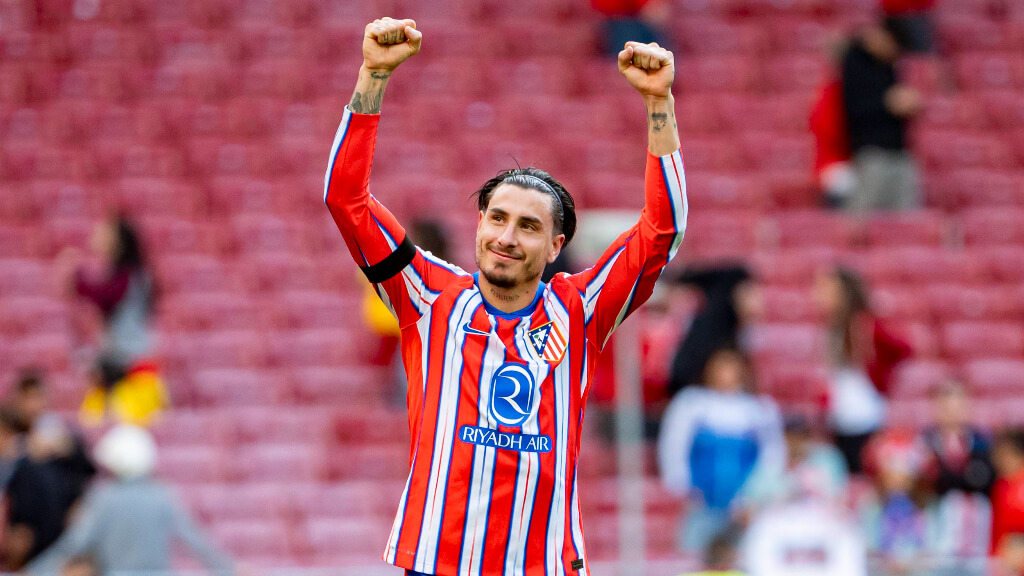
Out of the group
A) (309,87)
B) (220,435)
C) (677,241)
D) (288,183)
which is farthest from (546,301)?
(309,87)

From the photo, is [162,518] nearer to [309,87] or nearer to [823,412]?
[823,412]

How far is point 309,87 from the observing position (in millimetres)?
11109

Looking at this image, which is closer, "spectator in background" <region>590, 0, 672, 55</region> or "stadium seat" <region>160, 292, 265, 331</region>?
"stadium seat" <region>160, 292, 265, 331</region>

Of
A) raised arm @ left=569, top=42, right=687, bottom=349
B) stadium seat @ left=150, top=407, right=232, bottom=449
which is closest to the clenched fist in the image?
raised arm @ left=569, top=42, right=687, bottom=349

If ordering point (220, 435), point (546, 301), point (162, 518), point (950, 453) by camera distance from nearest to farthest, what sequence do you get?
point (546, 301) → point (162, 518) → point (950, 453) → point (220, 435)

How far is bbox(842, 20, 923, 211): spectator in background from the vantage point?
942 cm

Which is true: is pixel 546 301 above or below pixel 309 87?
below

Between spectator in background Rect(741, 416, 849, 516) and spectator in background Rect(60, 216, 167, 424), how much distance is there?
155 inches

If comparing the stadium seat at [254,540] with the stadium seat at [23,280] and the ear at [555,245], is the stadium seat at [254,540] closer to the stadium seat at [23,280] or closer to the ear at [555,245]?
the stadium seat at [23,280]

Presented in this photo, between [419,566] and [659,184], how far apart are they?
3.34 ft

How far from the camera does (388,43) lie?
292 centimetres

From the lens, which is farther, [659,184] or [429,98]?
[429,98]

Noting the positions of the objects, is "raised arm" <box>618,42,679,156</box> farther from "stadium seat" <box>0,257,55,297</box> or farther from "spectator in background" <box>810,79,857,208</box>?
"stadium seat" <box>0,257,55,297</box>

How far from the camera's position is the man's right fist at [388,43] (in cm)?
290
